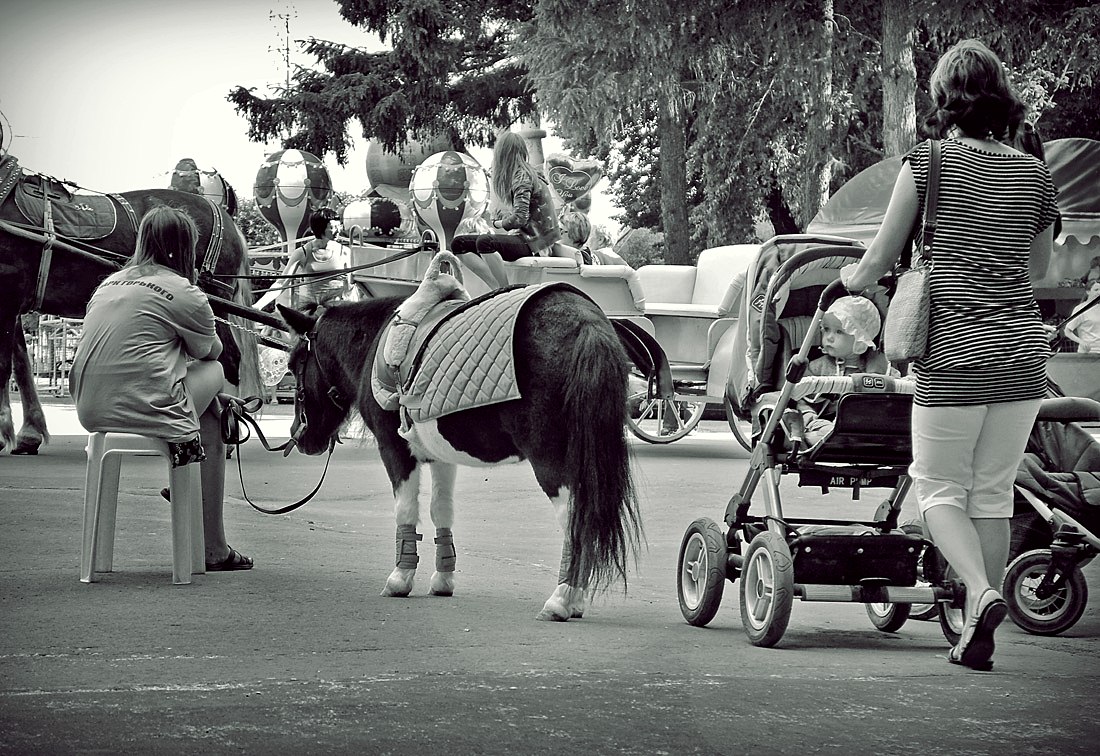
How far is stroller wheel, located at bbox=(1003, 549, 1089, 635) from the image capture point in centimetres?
599

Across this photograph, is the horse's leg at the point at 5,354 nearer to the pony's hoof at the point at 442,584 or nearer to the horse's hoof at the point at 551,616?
the pony's hoof at the point at 442,584

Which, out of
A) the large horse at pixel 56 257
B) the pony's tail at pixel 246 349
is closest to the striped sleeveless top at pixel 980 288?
the large horse at pixel 56 257

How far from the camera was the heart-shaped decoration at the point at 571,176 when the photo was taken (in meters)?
21.8

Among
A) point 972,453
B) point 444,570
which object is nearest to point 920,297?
point 972,453

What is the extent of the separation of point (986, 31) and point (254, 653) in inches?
726

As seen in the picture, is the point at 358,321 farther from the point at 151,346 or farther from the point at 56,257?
the point at 56,257

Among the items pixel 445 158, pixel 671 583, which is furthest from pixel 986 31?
pixel 671 583

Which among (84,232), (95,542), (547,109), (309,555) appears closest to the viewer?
(95,542)

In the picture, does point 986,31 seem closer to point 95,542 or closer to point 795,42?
point 795,42

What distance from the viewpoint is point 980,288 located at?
5004 mm

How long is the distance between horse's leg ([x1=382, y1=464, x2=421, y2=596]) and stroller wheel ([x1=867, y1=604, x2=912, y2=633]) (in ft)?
6.75

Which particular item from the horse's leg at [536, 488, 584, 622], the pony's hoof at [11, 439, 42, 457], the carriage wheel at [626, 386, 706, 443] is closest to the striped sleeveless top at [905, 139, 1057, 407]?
the horse's leg at [536, 488, 584, 622]

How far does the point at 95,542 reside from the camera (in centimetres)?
679

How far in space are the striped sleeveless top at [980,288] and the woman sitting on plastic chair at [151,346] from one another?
11.4ft
